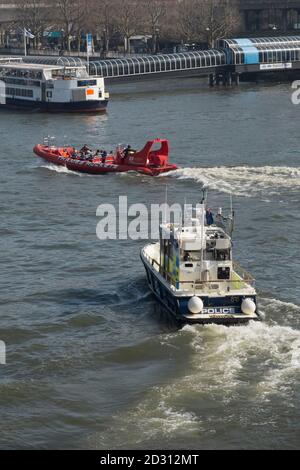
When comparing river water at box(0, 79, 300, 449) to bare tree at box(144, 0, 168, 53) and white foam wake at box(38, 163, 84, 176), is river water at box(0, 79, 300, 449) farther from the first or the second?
bare tree at box(144, 0, 168, 53)

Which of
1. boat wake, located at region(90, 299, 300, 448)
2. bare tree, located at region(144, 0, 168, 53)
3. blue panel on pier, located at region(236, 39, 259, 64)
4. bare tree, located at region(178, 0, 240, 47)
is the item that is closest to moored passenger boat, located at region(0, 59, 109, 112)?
blue panel on pier, located at region(236, 39, 259, 64)

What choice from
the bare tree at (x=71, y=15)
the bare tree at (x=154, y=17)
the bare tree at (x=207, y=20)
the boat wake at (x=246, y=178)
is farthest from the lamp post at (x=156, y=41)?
the boat wake at (x=246, y=178)

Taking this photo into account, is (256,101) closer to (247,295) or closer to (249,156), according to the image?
(249,156)

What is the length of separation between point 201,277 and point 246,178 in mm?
24263

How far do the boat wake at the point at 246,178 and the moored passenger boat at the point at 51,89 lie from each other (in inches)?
1280

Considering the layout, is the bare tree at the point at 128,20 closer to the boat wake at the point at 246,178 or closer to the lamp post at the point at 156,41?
the lamp post at the point at 156,41

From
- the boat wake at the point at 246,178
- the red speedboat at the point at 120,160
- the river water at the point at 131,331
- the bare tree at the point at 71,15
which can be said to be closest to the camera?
the river water at the point at 131,331

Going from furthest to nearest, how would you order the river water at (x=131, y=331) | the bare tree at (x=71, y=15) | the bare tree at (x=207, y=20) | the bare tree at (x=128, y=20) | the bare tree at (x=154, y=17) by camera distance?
1. the bare tree at (x=71, y=15)
2. the bare tree at (x=128, y=20)
3. the bare tree at (x=154, y=17)
4. the bare tree at (x=207, y=20)
5. the river water at (x=131, y=331)

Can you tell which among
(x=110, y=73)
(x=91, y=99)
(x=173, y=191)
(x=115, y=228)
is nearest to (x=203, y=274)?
(x=115, y=228)

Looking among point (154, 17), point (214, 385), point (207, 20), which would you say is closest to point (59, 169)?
point (214, 385)

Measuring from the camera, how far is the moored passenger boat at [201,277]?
3284 cm

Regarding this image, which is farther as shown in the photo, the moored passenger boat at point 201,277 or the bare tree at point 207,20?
the bare tree at point 207,20

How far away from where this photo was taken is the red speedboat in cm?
6022

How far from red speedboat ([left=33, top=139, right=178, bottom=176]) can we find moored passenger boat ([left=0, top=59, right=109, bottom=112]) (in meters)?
28.4
